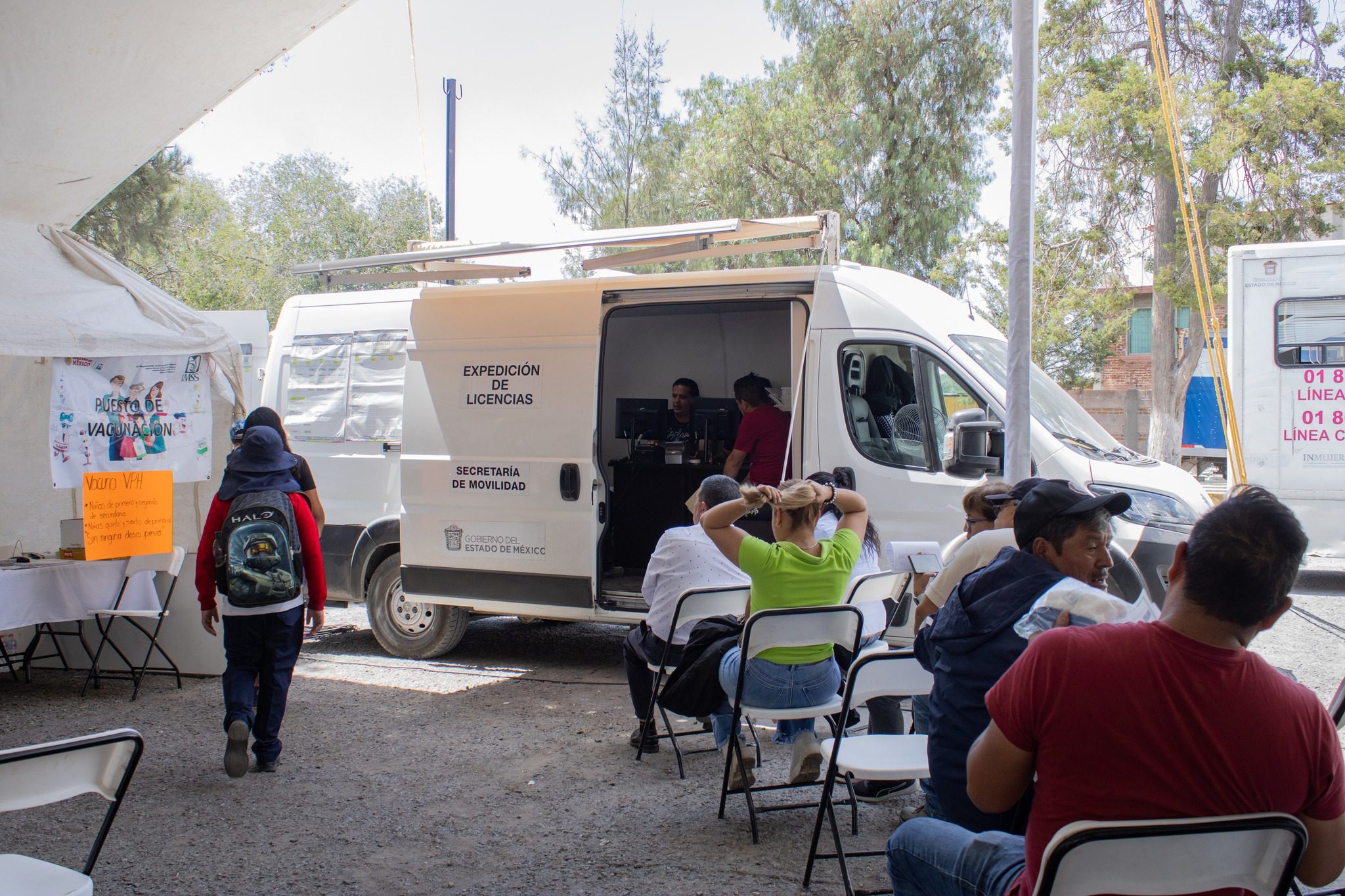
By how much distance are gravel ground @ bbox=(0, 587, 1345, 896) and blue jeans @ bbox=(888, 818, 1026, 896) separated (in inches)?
47.7

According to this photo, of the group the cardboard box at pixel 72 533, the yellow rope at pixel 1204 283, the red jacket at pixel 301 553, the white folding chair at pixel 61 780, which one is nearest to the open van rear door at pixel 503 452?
the red jacket at pixel 301 553

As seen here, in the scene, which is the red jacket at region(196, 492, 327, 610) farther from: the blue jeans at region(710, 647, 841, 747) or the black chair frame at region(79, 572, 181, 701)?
the blue jeans at region(710, 647, 841, 747)

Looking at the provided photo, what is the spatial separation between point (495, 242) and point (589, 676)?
2769 millimetres

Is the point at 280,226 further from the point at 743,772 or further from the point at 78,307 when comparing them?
the point at 743,772

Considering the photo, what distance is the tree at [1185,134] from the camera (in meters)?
14.0

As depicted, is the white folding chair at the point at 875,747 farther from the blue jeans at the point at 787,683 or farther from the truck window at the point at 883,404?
the truck window at the point at 883,404

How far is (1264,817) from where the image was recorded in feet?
5.99

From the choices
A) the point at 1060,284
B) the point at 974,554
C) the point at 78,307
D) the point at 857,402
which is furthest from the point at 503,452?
the point at 1060,284

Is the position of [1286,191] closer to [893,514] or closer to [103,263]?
[893,514]

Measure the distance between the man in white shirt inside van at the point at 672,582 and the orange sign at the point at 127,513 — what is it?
298 cm

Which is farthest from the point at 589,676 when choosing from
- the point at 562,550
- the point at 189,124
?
the point at 189,124

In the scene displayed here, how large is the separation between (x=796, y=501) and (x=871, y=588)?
806 mm

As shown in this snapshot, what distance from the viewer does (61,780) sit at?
247cm

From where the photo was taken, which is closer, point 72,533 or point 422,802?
point 422,802
